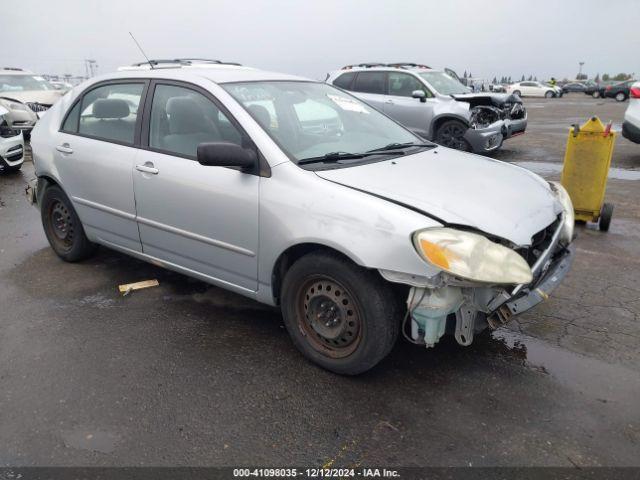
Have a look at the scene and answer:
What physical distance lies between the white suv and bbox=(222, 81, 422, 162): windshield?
21.4 ft

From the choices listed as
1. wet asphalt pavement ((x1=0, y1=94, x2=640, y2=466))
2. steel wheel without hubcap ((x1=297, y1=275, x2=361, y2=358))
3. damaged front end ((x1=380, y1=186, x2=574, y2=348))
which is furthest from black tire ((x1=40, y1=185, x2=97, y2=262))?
damaged front end ((x1=380, y1=186, x2=574, y2=348))

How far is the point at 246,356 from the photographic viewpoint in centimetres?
321

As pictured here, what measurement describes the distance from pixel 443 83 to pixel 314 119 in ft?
26.6

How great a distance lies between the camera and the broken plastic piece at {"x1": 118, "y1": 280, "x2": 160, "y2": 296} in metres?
4.14

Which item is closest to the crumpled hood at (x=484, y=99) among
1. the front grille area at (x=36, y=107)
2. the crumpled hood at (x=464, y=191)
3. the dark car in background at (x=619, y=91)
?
the crumpled hood at (x=464, y=191)

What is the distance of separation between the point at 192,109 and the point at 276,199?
109 centimetres

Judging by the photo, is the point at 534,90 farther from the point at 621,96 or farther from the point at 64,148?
the point at 64,148

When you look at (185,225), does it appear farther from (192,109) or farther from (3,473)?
(3,473)

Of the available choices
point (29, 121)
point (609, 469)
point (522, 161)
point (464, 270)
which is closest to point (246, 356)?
point (464, 270)

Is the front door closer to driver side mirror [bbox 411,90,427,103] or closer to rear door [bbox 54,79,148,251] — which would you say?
rear door [bbox 54,79,148,251]

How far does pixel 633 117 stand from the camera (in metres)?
8.60

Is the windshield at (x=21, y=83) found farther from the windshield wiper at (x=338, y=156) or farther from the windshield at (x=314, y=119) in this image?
the windshield wiper at (x=338, y=156)

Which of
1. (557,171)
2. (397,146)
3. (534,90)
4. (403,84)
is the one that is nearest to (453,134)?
(403,84)

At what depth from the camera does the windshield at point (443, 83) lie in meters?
Result: 10.5
